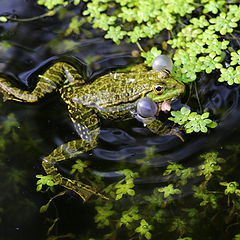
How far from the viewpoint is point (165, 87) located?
12.5 ft

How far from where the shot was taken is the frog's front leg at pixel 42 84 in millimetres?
4090

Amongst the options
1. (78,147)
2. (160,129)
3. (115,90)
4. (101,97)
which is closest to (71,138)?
(78,147)

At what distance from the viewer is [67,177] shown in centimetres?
366

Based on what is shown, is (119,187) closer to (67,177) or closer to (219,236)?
(67,177)

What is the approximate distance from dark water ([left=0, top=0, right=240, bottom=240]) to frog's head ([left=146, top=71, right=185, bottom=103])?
0.94 ft

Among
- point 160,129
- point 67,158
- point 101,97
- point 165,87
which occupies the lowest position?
point 67,158

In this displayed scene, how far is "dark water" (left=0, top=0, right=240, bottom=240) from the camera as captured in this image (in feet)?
11.3

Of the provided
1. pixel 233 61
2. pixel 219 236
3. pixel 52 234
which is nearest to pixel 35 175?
pixel 52 234

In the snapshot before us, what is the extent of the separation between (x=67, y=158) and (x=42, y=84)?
3.51ft

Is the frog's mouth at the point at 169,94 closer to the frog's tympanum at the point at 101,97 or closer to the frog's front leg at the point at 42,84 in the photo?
the frog's tympanum at the point at 101,97

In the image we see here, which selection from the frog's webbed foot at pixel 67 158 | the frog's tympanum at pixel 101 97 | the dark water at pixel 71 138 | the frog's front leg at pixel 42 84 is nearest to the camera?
the dark water at pixel 71 138

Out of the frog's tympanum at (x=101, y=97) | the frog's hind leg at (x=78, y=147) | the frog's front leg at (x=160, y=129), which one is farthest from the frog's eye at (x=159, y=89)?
the frog's hind leg at (x=78, y=147)

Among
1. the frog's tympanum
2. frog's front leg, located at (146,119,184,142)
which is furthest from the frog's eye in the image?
frog's front leg, located at (146,119,184,142)

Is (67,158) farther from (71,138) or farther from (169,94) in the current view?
(169,94)
